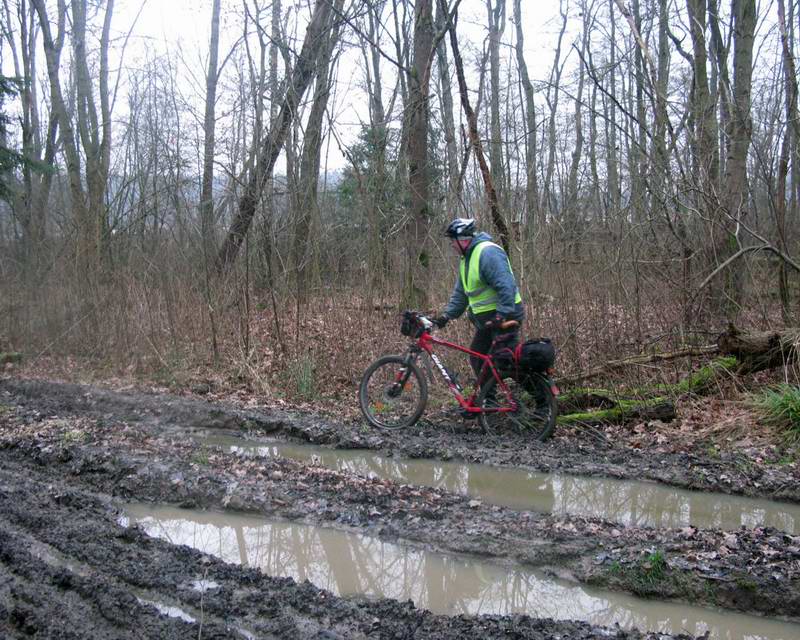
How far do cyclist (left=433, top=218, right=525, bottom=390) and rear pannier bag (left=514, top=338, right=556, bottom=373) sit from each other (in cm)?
16

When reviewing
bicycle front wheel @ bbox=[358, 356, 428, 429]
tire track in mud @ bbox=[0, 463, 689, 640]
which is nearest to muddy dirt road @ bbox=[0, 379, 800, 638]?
tire track in mud @ bbox=[0, 463, 689, 640]

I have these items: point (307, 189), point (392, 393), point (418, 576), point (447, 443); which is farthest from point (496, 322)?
point (307, 189)

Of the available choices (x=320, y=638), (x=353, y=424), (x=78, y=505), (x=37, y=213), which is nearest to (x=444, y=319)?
(x=353, y=424)

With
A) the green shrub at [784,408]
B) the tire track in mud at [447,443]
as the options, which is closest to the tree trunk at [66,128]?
the tire track in mud at [447,443]

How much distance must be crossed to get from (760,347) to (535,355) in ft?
8.56

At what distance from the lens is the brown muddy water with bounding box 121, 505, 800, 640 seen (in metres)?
3.82

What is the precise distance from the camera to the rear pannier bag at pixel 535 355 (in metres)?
7.54

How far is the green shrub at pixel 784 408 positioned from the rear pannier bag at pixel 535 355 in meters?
2.14

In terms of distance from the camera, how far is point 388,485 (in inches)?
231

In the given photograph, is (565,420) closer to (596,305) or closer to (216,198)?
(596,305)

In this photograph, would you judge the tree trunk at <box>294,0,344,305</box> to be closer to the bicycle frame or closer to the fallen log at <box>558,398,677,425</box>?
the bicycle frame

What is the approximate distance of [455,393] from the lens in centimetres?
813

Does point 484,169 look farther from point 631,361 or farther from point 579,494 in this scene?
point 579,494

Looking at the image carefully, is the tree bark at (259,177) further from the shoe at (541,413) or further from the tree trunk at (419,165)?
the shoe at (541,413)
